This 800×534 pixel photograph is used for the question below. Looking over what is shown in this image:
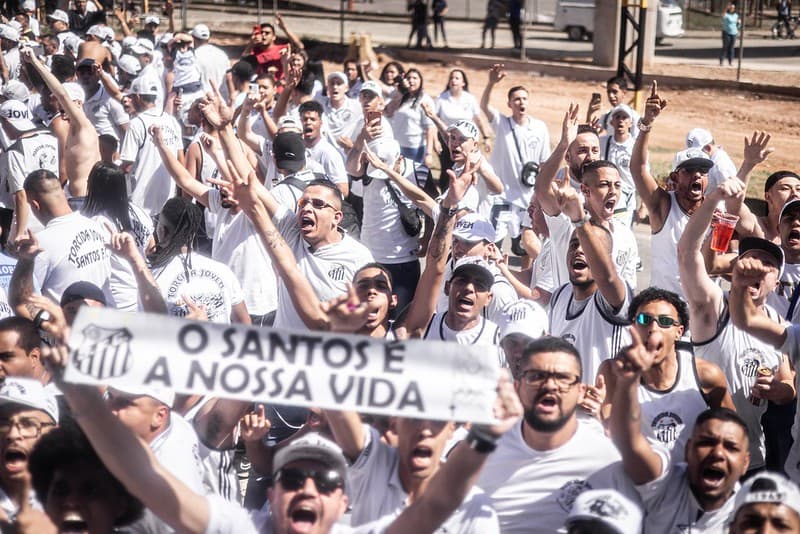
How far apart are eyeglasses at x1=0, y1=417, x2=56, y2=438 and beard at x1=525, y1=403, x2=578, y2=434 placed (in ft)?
6.43

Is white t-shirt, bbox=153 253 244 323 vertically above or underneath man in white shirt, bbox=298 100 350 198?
underneath

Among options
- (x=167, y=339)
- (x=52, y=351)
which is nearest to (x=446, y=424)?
(x=167, y=339)

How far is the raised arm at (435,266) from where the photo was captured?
6.12m

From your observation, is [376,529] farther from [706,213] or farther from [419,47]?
[419,47]

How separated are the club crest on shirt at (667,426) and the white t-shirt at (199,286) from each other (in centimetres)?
242

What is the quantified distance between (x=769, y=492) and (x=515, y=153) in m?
7.65

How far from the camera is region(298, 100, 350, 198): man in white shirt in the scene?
941cm

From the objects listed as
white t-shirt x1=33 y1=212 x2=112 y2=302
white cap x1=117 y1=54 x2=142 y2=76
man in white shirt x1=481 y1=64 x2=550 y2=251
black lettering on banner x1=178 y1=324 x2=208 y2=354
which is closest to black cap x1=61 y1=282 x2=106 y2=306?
white t-shirt x1=33 y1=212 x2=112 y2=302

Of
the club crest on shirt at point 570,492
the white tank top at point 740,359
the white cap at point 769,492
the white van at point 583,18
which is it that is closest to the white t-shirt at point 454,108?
the white tank top at point 740,359

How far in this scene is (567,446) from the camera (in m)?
4.67

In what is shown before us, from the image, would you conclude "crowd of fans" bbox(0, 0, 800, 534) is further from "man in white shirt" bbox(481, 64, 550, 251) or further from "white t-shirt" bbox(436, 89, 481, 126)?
"white t-shirt" bbox(436, 89, 481, 126)

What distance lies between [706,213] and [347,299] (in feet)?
7.68

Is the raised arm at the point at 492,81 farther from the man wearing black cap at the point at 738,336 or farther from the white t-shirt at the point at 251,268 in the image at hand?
the man wearing black cap at the point at 738,336

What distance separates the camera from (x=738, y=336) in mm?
6133
